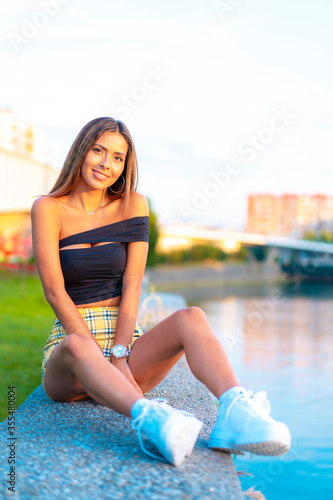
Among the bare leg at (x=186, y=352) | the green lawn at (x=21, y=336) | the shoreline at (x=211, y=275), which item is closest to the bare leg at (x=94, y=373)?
the bare leg at (x=186, y=352)

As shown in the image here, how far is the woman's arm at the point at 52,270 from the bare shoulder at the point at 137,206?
0.35 meters

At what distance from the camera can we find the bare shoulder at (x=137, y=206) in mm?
2457

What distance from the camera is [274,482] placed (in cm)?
331

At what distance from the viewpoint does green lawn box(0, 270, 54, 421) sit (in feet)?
14.7

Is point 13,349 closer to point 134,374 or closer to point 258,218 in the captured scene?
point 134,374

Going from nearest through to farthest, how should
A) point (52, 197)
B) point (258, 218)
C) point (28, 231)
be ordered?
point (52, 197)
point (28, 231)
point (258, 218)

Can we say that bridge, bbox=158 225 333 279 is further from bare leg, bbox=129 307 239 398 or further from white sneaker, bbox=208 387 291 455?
white sneaker, bbox=208 387 291 455

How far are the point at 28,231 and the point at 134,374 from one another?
58.6 ft

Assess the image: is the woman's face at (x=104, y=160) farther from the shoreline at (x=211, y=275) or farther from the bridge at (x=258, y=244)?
the bridge at (x=258, y=244)

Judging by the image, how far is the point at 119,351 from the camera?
7.09ft

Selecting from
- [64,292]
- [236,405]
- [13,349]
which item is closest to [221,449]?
[236,405]

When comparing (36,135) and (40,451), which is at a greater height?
(36,135)

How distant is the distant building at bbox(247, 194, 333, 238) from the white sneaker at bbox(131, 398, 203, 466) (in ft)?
284

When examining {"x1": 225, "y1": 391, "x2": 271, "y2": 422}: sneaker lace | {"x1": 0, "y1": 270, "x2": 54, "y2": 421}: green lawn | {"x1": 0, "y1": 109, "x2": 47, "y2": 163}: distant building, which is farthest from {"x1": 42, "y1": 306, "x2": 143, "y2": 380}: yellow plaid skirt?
{"x1": 0, "y1": 109, "x2": 47, "y2": 163}: distant building
